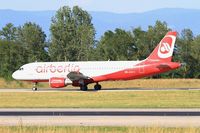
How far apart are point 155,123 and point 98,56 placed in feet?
248

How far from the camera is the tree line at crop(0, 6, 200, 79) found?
97.8 meters

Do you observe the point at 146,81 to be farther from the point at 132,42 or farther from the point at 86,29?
the point at 86,29

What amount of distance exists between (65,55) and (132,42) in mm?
13755

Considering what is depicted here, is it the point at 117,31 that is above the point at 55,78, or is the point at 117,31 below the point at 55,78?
above

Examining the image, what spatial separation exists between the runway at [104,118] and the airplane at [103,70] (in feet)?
99.9

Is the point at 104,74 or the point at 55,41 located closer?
the point at 104,74

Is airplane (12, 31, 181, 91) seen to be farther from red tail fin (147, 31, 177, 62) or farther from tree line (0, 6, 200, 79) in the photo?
tree line (0, 6, 200, 79)

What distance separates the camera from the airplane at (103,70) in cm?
6106

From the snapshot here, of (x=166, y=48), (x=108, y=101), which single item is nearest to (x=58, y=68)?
(x=166, y=48)

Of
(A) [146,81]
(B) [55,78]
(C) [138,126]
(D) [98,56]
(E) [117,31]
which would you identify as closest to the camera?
(C) [138,126]

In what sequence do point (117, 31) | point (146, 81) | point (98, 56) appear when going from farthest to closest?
point (117, 31)
point (98, 56)
point (146, 81)

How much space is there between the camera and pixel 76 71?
63000 millimetres

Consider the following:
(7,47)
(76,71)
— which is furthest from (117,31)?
(76,71)

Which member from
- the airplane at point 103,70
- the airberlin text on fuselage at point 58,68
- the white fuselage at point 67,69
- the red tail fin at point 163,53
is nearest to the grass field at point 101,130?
the airplane at point 103,70
